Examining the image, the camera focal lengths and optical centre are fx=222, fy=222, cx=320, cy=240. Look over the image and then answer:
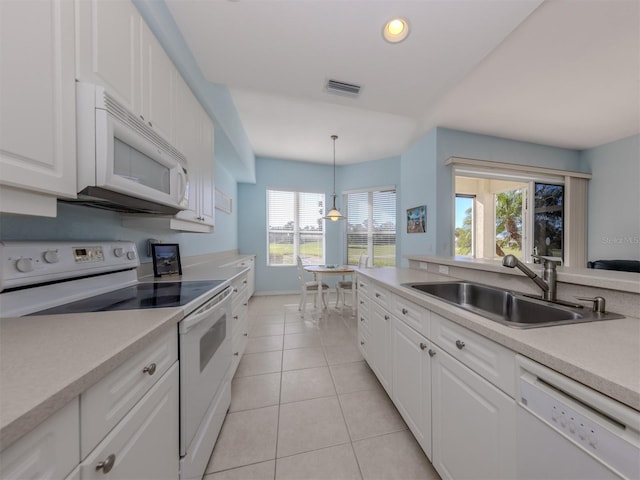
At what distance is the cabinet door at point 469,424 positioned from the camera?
753 millimetres

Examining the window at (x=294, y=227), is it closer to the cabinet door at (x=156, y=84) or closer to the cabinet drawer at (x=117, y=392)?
the cabinet door at (x=156, y=84)

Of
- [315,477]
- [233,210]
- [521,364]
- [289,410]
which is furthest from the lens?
[233,210]

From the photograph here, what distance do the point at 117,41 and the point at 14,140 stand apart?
2.42 feet

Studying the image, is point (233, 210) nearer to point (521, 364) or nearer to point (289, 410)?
point (289, 410)

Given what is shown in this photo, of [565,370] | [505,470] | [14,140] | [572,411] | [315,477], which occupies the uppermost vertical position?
[14,140]

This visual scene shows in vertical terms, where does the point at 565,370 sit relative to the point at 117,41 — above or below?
below

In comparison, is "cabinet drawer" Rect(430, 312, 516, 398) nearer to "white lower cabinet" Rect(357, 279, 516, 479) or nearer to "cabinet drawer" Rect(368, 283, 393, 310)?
"white lower cabinet" Rect(357, 279, 516, 479)

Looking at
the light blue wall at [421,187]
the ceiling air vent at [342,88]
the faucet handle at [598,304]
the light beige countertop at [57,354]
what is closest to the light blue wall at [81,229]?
the light beige countertop at [57,354]

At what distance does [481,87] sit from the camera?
227 centimetres

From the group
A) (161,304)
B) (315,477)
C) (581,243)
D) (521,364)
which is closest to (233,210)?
(161,304)

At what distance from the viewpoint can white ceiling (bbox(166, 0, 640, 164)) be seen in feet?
4.61

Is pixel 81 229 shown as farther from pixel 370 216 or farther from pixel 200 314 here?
pixel 370 216

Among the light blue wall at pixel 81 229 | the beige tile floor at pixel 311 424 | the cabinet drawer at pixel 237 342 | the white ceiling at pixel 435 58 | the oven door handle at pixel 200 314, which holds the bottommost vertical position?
the beige tile floor at pixel 311 424

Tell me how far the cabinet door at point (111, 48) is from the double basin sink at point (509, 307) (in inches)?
72.4
